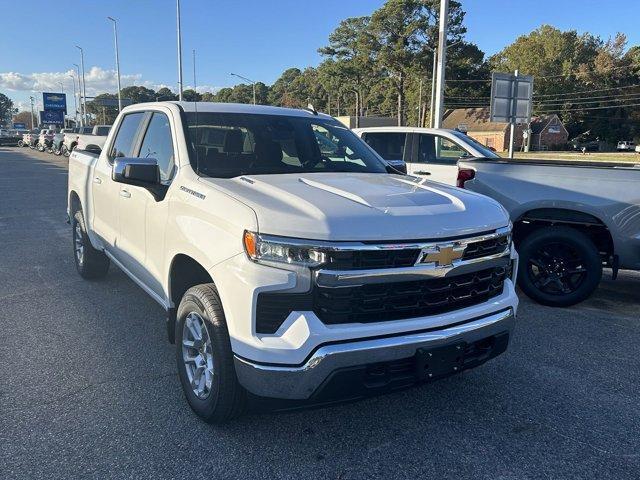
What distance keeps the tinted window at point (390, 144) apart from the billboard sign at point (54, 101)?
76.2 metres

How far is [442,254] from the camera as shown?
2838 millimetres

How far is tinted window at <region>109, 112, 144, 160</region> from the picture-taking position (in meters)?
4.84

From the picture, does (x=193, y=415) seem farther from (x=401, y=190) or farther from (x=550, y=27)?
(x=550, y=27)

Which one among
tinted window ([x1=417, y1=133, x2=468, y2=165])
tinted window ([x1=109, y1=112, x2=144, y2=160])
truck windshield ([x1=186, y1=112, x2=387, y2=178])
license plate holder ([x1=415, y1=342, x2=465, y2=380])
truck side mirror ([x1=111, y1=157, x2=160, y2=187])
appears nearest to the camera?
license plate holder ([x1=415, y1=342, x2=465, y2=380])

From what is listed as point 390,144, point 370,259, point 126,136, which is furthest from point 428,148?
point 370,259

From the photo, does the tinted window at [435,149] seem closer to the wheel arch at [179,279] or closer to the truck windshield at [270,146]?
the truck windshield at [270,146]

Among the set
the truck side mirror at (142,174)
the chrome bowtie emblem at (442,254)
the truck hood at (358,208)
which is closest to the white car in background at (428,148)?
the truck hood at (358,208)

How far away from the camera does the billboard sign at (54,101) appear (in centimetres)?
7484

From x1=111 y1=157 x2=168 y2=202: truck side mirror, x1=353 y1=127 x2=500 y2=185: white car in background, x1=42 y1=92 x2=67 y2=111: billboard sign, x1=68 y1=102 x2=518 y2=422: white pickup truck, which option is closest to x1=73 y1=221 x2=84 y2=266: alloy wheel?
x1=68 y1=102 x2=518 y2=422: white pickup truck

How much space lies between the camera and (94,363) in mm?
4098

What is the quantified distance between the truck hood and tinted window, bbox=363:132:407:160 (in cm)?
630

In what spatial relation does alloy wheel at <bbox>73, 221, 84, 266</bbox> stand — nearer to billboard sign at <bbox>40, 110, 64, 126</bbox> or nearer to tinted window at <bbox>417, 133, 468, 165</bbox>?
tinted window at <bbox>417, 133, 468, 165</bbox>

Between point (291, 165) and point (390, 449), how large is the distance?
81.7 inches

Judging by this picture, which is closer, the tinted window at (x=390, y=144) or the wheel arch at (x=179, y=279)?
the wheel arch at (x=179, y=279)
